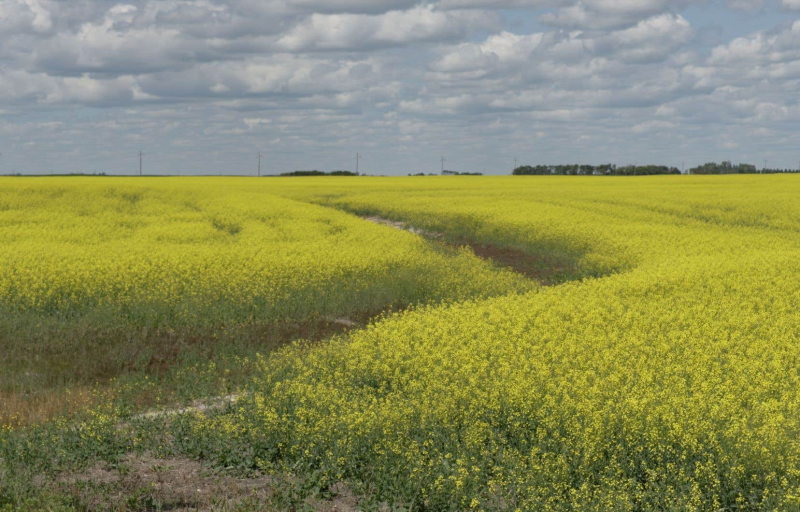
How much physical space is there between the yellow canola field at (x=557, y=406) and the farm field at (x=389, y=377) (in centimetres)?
4

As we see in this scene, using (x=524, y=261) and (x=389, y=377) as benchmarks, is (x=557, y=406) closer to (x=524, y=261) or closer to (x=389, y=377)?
(x=389, y=377)

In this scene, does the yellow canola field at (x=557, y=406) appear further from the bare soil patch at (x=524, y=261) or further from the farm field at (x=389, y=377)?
the bare soil patch at (x=524, y=261)

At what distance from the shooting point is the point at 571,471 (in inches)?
284

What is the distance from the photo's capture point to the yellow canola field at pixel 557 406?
6930mm

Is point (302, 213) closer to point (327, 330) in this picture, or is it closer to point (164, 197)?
point (164, 197)

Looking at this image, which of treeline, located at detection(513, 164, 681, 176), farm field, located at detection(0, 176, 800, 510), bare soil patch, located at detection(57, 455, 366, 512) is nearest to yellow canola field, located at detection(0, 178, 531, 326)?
farm field, located at detection(0, 176, 800, 510)

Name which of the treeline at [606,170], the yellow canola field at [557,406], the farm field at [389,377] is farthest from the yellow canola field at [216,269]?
the treeline at [606,170]

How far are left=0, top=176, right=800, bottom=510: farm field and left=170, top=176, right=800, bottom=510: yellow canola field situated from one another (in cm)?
4

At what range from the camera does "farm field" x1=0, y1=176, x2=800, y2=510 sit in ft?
23.4

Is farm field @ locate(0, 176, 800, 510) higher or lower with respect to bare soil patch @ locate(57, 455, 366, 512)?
higher

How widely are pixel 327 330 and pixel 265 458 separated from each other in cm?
790

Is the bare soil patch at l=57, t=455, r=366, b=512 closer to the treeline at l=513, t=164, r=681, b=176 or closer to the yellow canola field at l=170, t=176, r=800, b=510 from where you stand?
the yellow canola field at l=170, t=176, r=800, b=510

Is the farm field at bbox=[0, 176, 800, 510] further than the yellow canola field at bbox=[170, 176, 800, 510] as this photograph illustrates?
Yes

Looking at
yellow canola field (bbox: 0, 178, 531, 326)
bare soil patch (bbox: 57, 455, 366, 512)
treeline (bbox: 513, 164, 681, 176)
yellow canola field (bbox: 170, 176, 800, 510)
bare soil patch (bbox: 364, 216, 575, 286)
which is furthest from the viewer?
treeline (bbox: 513, 164, 681, 176)
